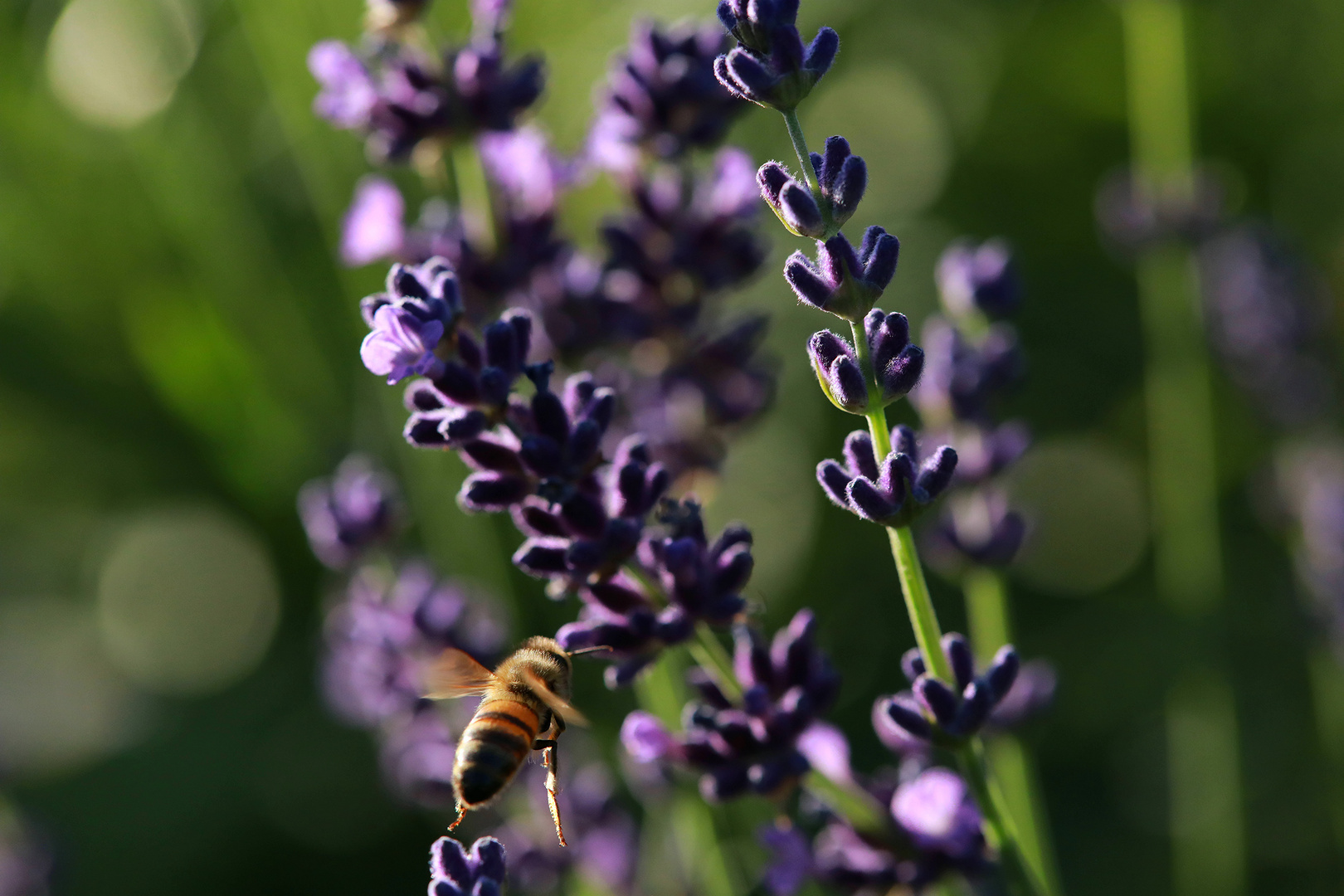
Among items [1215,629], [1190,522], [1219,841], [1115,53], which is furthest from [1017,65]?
[1219,841]

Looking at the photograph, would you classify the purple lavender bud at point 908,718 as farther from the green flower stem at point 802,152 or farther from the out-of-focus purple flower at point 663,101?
the out-of-focus purple flower at point 663,101

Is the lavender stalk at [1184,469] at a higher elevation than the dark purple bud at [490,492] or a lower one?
lower

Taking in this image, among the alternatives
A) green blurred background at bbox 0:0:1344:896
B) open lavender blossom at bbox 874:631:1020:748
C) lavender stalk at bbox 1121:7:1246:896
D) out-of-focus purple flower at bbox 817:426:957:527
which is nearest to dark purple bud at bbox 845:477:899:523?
out-of-focus purple flower at bbox 817:426:957:527

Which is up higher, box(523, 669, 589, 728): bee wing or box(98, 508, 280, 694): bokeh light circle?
box(523, 669, 589, 728): bee wing

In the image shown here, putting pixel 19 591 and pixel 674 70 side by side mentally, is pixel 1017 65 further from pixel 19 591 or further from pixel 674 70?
pixel 19 591

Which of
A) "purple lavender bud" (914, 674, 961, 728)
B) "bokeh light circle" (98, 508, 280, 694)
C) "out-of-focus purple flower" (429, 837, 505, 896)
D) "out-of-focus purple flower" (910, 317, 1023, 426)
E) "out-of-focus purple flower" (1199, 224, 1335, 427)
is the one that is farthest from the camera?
"bokeh light circle" (98, 508, 280, 694)

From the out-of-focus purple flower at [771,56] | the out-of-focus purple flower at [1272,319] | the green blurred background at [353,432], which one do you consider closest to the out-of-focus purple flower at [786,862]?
the out-of-focus purple flower at [771,56]

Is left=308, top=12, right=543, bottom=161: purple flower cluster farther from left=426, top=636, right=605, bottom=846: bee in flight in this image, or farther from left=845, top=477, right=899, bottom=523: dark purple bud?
left=845, top=477, right=899, bottom=523: dark purple bud
